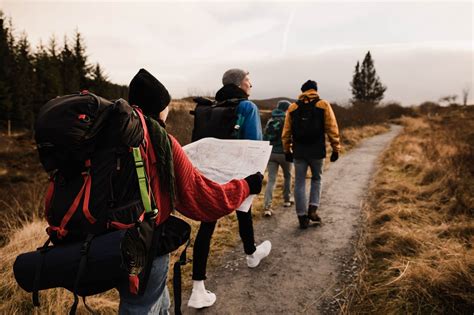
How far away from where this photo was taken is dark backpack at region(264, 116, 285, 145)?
5.17m

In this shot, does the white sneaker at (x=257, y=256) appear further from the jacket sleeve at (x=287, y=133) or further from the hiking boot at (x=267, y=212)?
the jacket sleeve at (x=287, y=133)

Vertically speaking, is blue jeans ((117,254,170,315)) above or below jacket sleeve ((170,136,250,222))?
below

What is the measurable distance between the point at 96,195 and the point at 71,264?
27cm

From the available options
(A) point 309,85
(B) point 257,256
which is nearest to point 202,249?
(B) point 257,256

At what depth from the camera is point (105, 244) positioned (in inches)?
44.1

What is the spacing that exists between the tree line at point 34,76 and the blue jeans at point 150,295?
33161 millimetres

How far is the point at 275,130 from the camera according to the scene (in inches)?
205

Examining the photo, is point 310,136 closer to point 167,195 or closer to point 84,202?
point 167,195

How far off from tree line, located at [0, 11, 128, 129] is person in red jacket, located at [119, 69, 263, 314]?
32.9m

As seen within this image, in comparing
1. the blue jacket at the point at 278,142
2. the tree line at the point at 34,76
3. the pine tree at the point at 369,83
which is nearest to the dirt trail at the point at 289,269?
the blue jacket at the point at 278,142

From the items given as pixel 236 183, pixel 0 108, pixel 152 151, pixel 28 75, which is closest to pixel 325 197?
pixel 236 183

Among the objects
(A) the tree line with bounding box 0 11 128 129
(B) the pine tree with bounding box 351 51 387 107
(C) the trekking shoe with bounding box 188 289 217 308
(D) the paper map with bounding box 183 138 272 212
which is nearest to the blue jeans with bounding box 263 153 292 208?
(C) the trekking shoe with bounding box 188 289 217 308

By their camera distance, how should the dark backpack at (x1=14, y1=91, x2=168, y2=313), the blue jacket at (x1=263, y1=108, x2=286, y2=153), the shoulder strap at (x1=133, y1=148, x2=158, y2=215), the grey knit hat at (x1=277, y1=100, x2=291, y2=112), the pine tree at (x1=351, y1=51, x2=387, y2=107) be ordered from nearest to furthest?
the dark backpack at (x1=14, y1=91, x2=168, y2=313)
the shoulder strap at (x1=133, y1=148, x2=158, y2=215)
the blue jacket at (x1=263, y1=108, x2=286, y2=153)
the grey knit hat at (x1=277, y1=100, x2=291, y2=112)
the pine tree at (x1=351, y1=51, x2=387, y2=107)

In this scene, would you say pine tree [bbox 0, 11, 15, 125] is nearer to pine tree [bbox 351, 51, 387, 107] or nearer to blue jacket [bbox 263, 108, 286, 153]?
blue jacket [bbox 263, 108, 286, 153]
